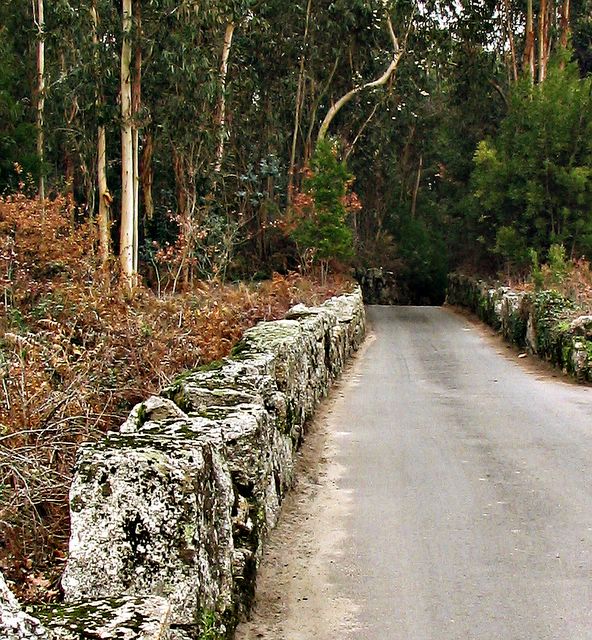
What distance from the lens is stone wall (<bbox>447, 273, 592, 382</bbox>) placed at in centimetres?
1723

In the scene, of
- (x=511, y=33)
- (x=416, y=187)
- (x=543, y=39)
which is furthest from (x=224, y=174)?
(x=416, y=187)

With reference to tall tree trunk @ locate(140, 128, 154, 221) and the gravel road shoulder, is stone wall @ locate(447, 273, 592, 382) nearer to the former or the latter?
the gravel road shoulder

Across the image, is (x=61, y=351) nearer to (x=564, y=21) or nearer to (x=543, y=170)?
(x=543, y=170)

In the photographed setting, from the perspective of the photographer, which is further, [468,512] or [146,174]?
[146,174]

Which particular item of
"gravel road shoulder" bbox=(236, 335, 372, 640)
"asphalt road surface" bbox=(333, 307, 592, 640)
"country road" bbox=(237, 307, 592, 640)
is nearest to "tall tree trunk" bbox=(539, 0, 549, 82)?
"asphalt road surface" bbox=(333, 307, 592, 640)

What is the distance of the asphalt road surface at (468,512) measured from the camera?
5805mm

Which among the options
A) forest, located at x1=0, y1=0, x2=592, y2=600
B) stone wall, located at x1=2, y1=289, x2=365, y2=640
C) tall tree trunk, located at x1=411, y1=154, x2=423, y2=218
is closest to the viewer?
stone wall, located at x1=2, y1=289, x2=365, y2=640

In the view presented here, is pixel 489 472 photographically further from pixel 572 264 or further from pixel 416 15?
pixel 416 15

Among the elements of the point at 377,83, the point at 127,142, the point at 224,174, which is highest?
the point at 377,83

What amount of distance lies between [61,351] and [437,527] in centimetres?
546

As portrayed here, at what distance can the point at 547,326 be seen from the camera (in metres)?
19.7

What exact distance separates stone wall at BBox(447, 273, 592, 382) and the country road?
301 cm

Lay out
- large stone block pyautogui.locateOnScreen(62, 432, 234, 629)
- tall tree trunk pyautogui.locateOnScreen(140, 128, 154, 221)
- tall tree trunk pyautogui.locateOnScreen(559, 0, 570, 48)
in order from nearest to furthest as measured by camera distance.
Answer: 1. large stone block pyautogui.locateOnScreen(62, 432, 234, 629)
2. tall tree trunk pyautogui.locateOnScreen(140, 128, 154, 221)
3. tall tree trunk pyautogui.locateOnScreen(559, 0, 570, 48)

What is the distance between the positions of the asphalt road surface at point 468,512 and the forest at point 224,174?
227 centimetres
